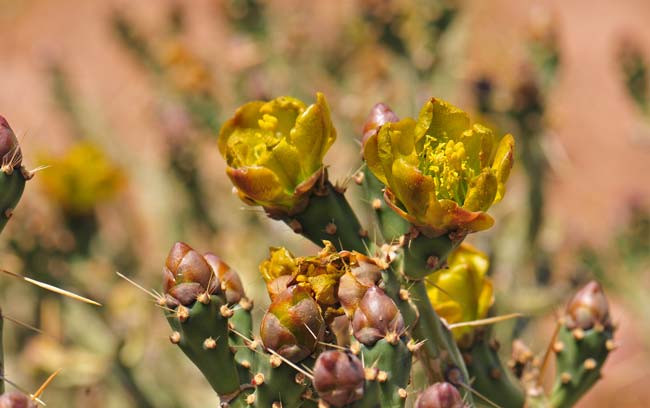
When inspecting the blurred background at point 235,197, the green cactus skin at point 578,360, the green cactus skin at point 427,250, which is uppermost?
the green cactus skin at point 427,250

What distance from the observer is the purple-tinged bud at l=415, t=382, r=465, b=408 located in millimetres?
1604

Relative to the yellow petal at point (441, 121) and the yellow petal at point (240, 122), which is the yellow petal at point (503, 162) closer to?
the yellow petal at point (441, 121)

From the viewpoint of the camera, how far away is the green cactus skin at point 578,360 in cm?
222

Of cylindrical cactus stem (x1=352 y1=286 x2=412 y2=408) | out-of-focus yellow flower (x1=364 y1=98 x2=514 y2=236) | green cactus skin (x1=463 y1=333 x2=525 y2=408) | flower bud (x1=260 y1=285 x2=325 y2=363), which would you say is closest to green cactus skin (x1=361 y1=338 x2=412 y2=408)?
cylindrical cactus stem (x1=352 y1=286 x2=412 y2=408)

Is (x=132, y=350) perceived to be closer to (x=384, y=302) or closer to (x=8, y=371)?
(x=8, y=371)

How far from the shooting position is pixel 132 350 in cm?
415

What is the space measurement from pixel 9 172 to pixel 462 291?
101cm

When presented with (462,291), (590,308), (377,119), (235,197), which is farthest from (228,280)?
(235,197)

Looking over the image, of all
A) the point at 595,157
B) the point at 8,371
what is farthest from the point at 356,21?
the point at 595,157

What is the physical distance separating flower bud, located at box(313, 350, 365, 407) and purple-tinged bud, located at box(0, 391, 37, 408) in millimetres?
476

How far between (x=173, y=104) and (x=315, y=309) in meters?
3.71

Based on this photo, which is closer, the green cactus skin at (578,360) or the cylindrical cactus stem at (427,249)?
the cylindrical cactus stem at (427,249)

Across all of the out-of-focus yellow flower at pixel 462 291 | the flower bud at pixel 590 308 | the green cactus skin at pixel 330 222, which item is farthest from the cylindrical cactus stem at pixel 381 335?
the flower bud at pixel 590 308

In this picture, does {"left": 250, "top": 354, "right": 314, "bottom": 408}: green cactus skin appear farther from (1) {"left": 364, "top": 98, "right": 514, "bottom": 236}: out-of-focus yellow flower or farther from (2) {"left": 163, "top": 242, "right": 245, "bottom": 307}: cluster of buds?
(1) {"left": 364, "top": 98, "right": 514, "bottom": 236}: out-of-focus yellow flower
